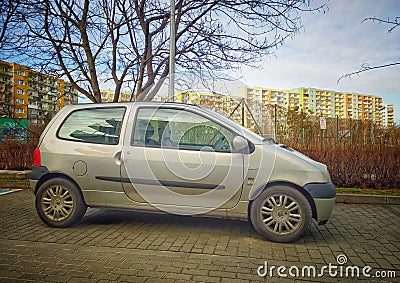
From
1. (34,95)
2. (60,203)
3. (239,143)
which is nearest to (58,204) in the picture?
(60,203)

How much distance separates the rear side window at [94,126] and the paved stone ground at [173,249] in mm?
1349

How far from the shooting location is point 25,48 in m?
8.94

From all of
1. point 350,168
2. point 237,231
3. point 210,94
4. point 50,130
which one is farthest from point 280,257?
point 210,94

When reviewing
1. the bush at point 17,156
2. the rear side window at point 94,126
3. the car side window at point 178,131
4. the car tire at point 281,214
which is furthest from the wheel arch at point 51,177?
the bush at point 17,156

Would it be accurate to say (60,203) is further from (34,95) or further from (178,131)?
(34,95)

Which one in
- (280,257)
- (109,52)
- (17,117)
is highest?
(109,52)

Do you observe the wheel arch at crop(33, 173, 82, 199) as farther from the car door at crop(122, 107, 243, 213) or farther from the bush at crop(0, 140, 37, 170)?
the bush at crop(0, 140, 37, 170)

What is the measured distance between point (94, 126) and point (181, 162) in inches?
59.4

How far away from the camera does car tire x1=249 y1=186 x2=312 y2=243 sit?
3.89 metres

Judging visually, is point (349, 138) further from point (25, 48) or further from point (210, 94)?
point (25, 48)

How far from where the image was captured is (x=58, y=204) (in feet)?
14.6

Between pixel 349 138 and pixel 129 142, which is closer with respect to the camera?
pixel 129 142

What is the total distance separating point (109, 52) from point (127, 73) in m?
0.90

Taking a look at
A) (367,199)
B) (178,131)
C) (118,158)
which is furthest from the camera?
(367,199)
